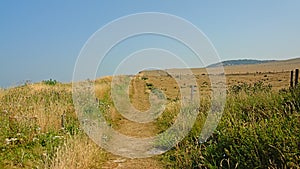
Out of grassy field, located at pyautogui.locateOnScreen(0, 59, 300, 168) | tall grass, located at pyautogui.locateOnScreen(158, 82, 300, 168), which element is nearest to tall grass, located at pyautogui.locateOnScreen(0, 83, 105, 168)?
grassy field, located at pyautogui.locateOnScreen(0, 59, 300, 168)

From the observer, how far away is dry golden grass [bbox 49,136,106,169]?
555cm

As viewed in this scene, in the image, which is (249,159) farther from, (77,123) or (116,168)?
(77,123)

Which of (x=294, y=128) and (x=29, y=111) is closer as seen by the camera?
(x=294, y=128)

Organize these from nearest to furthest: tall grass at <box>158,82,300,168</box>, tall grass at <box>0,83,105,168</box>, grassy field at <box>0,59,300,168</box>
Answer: tall grass at <box>158,82,300,168</box> < grassy field at <box>0,59,300,168</box> < tall grass at <box>0,83,105,168</box>

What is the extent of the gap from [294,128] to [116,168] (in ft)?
11.7

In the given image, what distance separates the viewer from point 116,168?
22.0ft

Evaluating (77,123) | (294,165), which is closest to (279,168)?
(294,165)

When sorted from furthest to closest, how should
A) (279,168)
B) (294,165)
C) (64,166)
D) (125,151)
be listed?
(125,151), (64,166), (279,168), (294,165)

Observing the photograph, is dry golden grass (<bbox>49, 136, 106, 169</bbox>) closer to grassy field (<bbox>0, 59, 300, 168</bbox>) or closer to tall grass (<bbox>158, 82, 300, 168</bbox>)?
grassy field (<bbox>0, 59, 300, 168</bbox>)

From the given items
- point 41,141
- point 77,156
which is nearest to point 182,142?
point 77,156

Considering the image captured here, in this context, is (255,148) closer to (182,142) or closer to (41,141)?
(182,142)

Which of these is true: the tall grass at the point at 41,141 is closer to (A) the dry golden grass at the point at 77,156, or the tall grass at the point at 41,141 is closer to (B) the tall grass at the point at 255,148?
(A) the dry golden grass at the point at 77,156

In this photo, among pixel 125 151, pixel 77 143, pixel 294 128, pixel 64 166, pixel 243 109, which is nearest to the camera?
pixel 294 128

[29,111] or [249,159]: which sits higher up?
[29,111]
